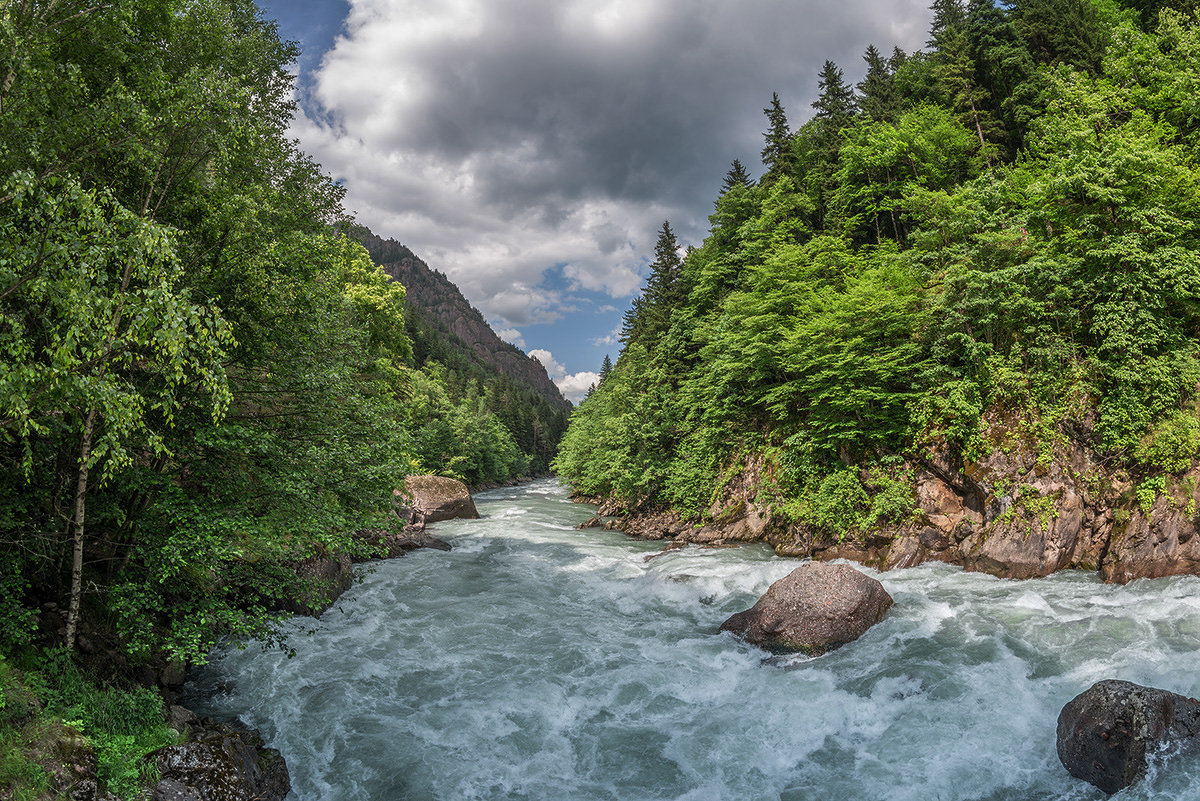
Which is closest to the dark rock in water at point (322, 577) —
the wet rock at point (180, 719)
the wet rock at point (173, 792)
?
the wet rock at point (180, 719)

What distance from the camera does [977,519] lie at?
1347cm

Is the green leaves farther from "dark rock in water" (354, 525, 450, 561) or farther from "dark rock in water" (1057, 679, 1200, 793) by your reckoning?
"dark rock in water" (354, 525, 450, 561)

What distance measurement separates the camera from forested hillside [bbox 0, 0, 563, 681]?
4812 millimetres

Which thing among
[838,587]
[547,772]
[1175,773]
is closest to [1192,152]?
[838,587]

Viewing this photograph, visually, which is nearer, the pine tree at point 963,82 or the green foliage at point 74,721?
the green foliage at point 74,721

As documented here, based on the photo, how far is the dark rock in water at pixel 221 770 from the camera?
5.37 meters

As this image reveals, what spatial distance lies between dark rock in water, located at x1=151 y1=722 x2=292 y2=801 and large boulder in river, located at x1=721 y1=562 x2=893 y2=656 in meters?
8.05

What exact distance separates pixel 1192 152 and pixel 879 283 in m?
9.75

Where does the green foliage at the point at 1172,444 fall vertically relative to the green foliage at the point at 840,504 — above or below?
above

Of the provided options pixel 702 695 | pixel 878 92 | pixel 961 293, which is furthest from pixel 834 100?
pixel 702 695

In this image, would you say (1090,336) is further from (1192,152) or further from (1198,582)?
(1192,152)

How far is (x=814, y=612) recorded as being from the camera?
996 cm

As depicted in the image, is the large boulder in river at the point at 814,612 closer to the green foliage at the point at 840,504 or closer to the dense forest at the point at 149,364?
the green foliage at the point at 840,504

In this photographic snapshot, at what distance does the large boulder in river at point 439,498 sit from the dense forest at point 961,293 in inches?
330
